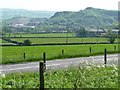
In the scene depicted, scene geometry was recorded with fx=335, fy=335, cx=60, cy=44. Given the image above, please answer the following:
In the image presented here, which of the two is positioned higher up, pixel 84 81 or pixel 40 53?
pixel 84 81

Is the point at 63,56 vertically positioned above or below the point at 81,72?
below

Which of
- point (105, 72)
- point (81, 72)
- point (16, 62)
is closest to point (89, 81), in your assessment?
point (81, 72)

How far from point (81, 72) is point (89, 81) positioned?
1405 mm

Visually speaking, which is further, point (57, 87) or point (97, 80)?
point (97, 80)

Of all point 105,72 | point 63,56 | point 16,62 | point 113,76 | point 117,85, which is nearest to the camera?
point 117,85

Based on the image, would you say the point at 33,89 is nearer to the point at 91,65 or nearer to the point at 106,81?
the point at 91,65

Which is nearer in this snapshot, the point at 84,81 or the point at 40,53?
the point at 84,81

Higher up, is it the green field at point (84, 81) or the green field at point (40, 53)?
the green field at point (84, 81)

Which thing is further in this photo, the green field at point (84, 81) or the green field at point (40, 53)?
the green field at point (40, 53)

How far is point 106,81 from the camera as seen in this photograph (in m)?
10.9

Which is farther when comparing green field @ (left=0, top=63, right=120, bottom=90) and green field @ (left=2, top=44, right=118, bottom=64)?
green field @ (left=2, top=44, right=118, bottom=64)

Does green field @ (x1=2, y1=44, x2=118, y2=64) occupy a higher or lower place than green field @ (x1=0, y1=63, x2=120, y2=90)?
lower

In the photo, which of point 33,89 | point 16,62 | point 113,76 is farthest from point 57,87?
point 16,62

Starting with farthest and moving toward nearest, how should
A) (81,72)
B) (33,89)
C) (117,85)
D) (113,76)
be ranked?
(113,76) → (117,85) → (33,89) → (81,72)
